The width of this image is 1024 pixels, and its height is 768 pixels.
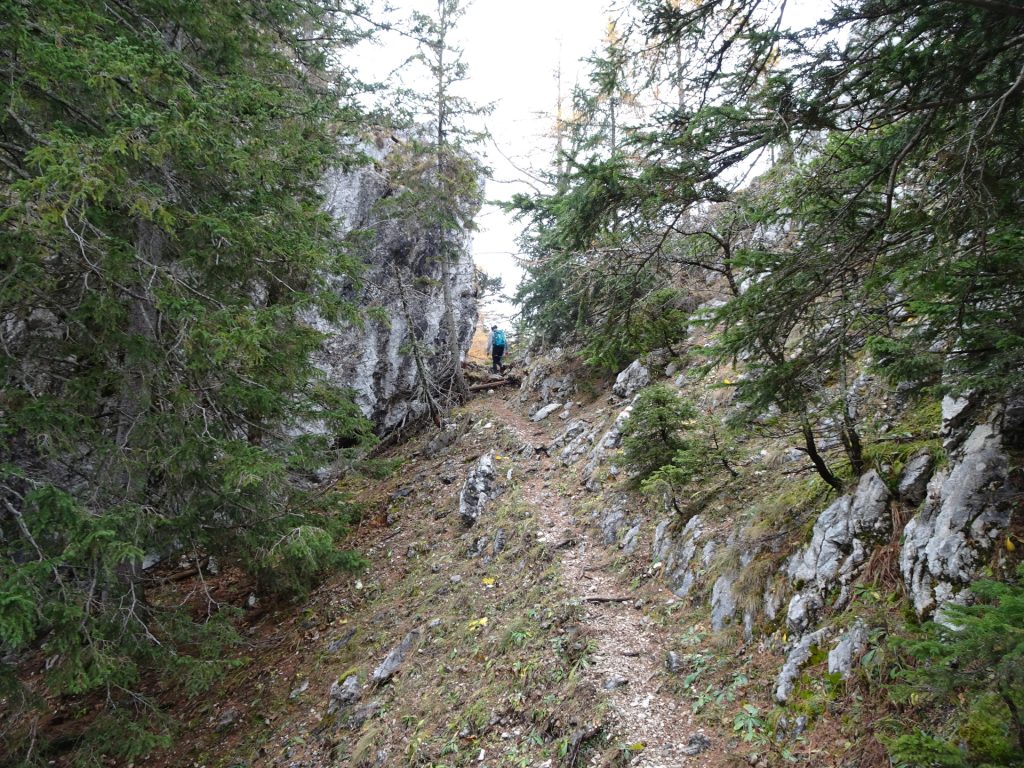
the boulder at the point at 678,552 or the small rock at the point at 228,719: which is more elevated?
the boulder at the point at 678,552

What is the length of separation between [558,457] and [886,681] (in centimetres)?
854

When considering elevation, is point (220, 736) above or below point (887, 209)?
below

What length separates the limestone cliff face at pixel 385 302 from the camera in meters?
15.3

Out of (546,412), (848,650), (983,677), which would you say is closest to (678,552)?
(848,650)

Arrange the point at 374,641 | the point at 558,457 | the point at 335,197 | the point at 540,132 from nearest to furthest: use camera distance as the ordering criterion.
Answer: the point at 374,641
the point at 558,457
the point at 335,197
the point at 540,132

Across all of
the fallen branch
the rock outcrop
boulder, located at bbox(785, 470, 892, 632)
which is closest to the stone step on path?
boulder, located at bbox(785, 470, 892, 632)

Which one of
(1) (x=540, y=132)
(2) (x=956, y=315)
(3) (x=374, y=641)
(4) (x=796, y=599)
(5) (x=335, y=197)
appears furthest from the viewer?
(1) (x=540, y=132)

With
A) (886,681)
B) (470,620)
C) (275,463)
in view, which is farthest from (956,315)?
(470,620)

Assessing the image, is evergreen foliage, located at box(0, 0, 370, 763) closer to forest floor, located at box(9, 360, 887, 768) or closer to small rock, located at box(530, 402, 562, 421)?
forest floor, located at box(9, 360, 887, 768)

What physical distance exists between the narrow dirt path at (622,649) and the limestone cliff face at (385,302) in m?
8.30

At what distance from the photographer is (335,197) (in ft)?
50.5

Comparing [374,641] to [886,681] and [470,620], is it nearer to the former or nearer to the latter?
[470,620]

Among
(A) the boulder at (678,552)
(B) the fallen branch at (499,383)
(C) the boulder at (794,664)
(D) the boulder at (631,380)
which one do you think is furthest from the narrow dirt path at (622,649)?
(B) the fallen branch at (499,383)

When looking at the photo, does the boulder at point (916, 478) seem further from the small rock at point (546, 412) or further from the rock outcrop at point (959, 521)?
the small rock at point (546, 412)
